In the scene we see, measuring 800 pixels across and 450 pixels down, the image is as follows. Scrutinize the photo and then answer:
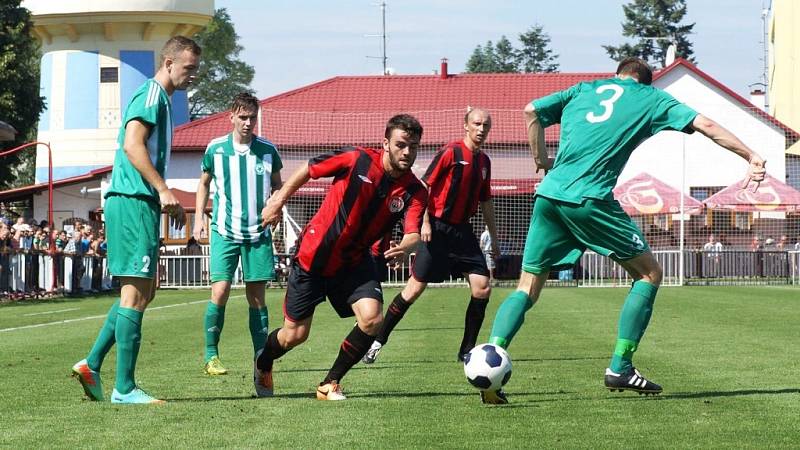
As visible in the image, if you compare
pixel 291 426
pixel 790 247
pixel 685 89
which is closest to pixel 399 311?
pixel 291 426

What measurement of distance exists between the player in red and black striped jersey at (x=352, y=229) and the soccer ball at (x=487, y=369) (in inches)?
26.9

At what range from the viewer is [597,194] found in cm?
911

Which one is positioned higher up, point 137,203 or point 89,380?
point 137,203

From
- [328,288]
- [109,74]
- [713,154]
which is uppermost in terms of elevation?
[109,74]

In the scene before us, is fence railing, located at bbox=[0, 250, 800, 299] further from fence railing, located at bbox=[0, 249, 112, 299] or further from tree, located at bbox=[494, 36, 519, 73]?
tree, located at bbox=[494, 36, 519, 73]

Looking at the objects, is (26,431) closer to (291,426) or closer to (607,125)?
(291,426)

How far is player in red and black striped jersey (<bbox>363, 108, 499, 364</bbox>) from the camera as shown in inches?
497

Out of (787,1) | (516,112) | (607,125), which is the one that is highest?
(787,1)

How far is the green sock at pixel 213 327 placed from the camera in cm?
1131

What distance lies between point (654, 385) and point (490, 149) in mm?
38870

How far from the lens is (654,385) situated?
29.8 ft

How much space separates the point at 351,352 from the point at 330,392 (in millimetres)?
290

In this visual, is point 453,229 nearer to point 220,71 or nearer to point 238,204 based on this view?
point 238,204

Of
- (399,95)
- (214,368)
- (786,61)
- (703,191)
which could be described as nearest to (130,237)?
(214,368)
